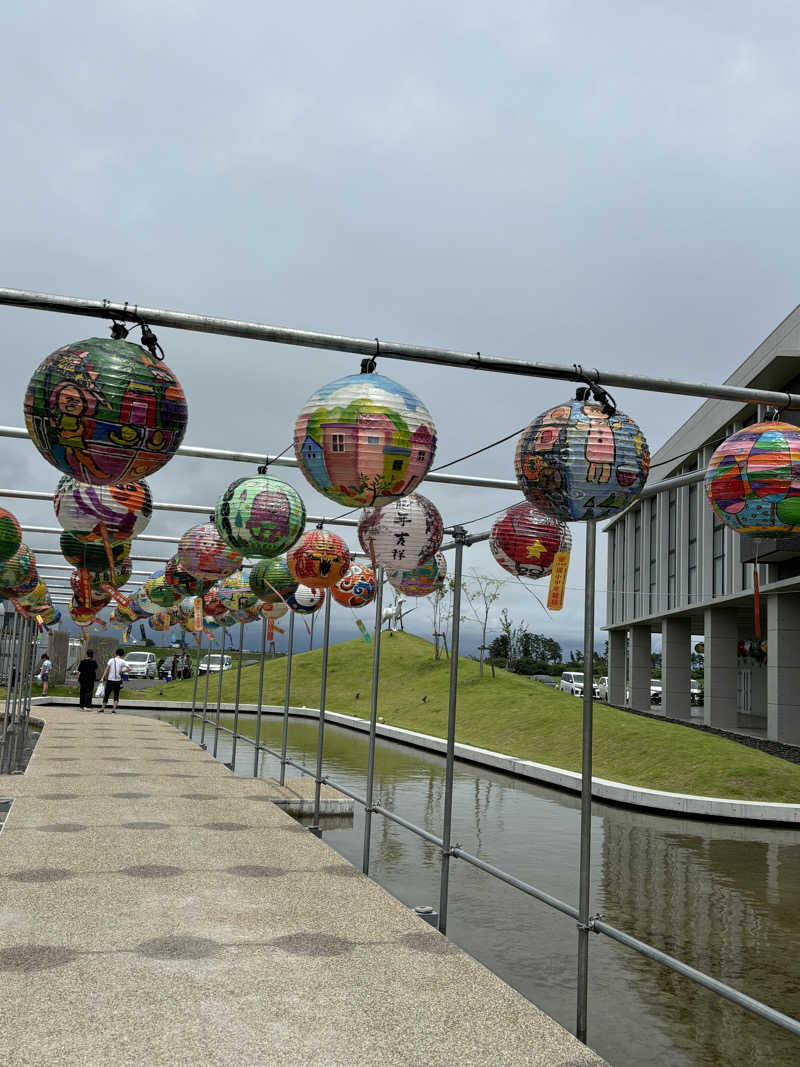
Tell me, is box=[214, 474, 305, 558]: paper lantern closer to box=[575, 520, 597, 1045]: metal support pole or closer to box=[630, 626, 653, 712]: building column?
box=[575, 520, 597, 1045]: metal support pole

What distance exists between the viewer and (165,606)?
47.0ft

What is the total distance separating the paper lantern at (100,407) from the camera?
4293mm

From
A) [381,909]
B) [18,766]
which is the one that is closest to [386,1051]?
[381,909]

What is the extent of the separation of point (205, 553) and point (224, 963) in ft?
15.5

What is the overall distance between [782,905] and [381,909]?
5.49 meters

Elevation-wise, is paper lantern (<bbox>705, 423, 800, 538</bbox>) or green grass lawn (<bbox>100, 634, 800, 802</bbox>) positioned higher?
paper lantern (<bbox>705, 423, 800, 538</bbox>)

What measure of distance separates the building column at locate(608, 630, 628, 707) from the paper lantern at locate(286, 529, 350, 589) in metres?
45.0

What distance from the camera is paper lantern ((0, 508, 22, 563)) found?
29.2ft

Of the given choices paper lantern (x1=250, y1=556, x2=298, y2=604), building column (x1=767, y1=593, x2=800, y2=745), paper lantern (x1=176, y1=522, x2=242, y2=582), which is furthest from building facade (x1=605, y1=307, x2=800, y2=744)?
paper lantern (x1=176, y1=522, x2=242, y2=582)

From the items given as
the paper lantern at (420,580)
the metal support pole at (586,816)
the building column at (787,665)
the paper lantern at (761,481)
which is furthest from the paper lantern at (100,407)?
the building column at (787,665)

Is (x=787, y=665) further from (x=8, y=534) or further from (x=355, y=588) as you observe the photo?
(x=8, y=534)

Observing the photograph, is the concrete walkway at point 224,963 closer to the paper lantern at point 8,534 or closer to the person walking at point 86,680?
the paper lantern at point 8,534

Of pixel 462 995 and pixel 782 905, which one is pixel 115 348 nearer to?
pixel 462 995

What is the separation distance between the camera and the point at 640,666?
1901 inches
